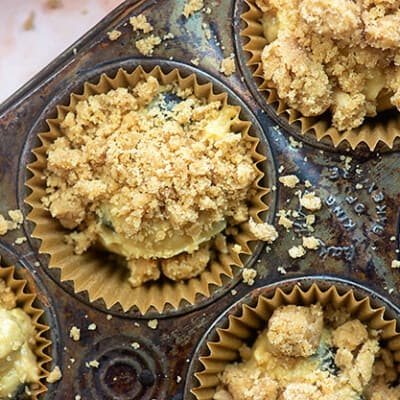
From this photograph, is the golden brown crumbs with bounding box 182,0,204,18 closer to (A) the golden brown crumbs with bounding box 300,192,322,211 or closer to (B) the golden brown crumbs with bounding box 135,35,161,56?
(B) the golden brown crumbs with bounding box 135,35,161,56

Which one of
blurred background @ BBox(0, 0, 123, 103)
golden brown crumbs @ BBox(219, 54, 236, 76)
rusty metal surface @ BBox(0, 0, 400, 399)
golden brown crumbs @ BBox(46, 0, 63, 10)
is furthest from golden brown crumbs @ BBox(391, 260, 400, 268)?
golden brown crumbs @ BBox(46, 0, 63, 10)

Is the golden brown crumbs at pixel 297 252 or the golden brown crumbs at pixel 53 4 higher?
the golden brown crumbs at pixel 53 4

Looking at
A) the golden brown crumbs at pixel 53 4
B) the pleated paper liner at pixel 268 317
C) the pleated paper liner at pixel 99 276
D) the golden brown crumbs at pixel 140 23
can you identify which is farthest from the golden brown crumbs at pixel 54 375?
the golden brown crumbs at pixel 53 4

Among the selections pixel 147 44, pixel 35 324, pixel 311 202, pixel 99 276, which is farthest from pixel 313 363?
pixel 147 44

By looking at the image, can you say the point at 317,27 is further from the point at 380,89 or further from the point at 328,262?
the point at 328,262

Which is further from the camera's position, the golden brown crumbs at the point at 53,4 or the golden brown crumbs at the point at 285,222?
the golden brown crumbs at the point at 53,4

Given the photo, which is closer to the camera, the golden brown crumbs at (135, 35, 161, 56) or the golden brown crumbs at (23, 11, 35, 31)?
the golden brown crumbs at (135, 35, 161, 56)

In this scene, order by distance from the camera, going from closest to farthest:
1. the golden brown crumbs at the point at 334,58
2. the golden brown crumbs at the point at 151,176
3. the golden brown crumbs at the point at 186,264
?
the golden brown crumbs at the point at 334,58 → the golden brown crumbs at the point at 151,176 → the golden brown crumbs at the point at 186,264

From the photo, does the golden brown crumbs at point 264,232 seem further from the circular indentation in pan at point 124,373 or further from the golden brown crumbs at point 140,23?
the golden brown crumbs at point 140,23
